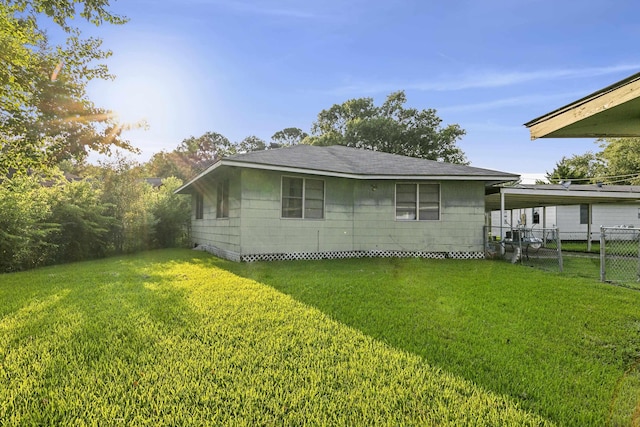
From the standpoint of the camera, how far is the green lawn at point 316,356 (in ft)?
6.93

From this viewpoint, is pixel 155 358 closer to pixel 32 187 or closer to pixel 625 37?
pixel 32 187

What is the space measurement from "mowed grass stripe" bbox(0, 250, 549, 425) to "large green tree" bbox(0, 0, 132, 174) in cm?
682

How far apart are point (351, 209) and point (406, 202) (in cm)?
179

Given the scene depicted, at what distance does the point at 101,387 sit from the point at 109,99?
15554 millimetres

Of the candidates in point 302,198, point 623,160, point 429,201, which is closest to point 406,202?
point 429,201

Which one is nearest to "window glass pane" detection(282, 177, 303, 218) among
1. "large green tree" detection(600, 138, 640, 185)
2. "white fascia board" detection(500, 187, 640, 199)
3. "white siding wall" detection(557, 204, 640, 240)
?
"white fascia board" detection(500, 187, 640, 199)

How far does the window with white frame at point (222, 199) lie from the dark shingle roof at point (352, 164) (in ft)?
5.04

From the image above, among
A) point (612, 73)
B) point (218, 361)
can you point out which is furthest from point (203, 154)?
point (218, 361)

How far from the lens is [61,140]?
1288cm

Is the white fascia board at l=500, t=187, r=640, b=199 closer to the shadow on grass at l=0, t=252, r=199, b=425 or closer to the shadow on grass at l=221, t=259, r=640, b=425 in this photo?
the shadow on grass at l=221, t=259, r=640, b=425

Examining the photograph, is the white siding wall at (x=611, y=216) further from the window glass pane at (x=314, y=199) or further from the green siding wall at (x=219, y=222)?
the green siding wall at (x=219, y=222)

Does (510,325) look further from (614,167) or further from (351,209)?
(614,167)

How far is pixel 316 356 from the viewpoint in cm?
290

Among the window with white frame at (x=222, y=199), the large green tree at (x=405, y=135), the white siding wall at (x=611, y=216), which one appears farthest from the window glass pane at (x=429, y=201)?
the large green tree at (x=405, y=135)
